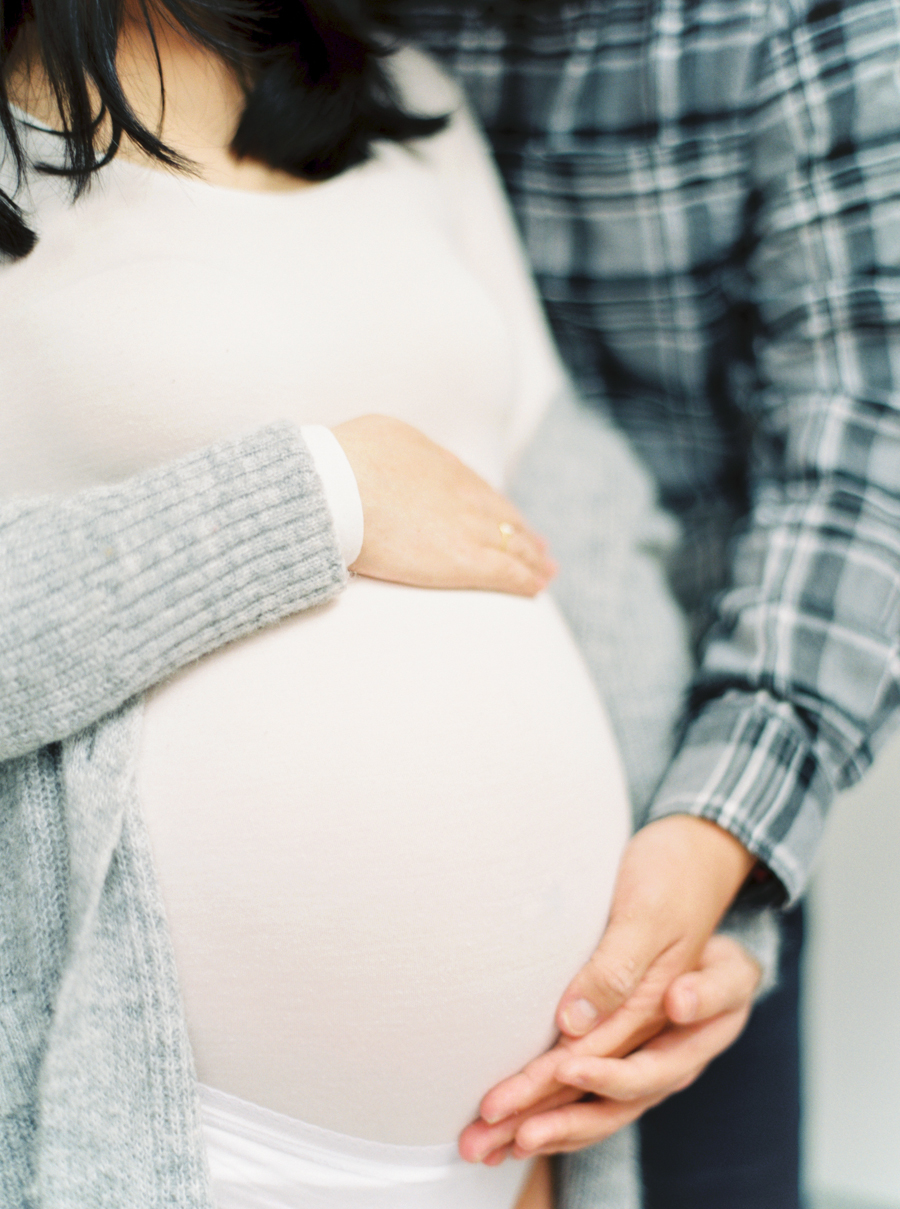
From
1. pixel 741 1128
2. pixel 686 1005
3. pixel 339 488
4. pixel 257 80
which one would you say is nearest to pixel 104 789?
pixel 339 488

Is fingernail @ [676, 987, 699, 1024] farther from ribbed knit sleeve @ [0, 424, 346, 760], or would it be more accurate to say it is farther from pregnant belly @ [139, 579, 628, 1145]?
ribbed knit sleeve @ [0, 424, 346, 760]

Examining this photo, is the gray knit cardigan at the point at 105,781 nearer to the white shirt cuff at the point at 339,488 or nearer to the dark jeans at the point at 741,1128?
the white shirt cuff at the point at 339,488

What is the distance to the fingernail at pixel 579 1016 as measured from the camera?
0.61 metres

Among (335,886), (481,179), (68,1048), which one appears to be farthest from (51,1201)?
(481,179)

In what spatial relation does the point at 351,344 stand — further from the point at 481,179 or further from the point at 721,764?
the point at 721,764

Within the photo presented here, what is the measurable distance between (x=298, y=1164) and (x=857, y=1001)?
3.10 feet

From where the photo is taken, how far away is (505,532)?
0.70m

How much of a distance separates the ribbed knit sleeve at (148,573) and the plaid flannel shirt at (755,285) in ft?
1.37

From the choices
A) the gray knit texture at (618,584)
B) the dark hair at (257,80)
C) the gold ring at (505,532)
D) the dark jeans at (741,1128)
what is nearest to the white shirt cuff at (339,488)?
the gold ring at (505,532)

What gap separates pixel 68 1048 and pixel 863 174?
0.91 meters

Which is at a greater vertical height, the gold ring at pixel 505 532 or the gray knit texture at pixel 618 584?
the gold ring at pixel 505 532

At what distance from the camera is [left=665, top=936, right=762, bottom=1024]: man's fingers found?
67cm

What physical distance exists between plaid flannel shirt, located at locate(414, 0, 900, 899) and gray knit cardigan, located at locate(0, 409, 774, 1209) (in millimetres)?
435

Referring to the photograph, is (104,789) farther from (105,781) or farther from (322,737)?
(322,737)
